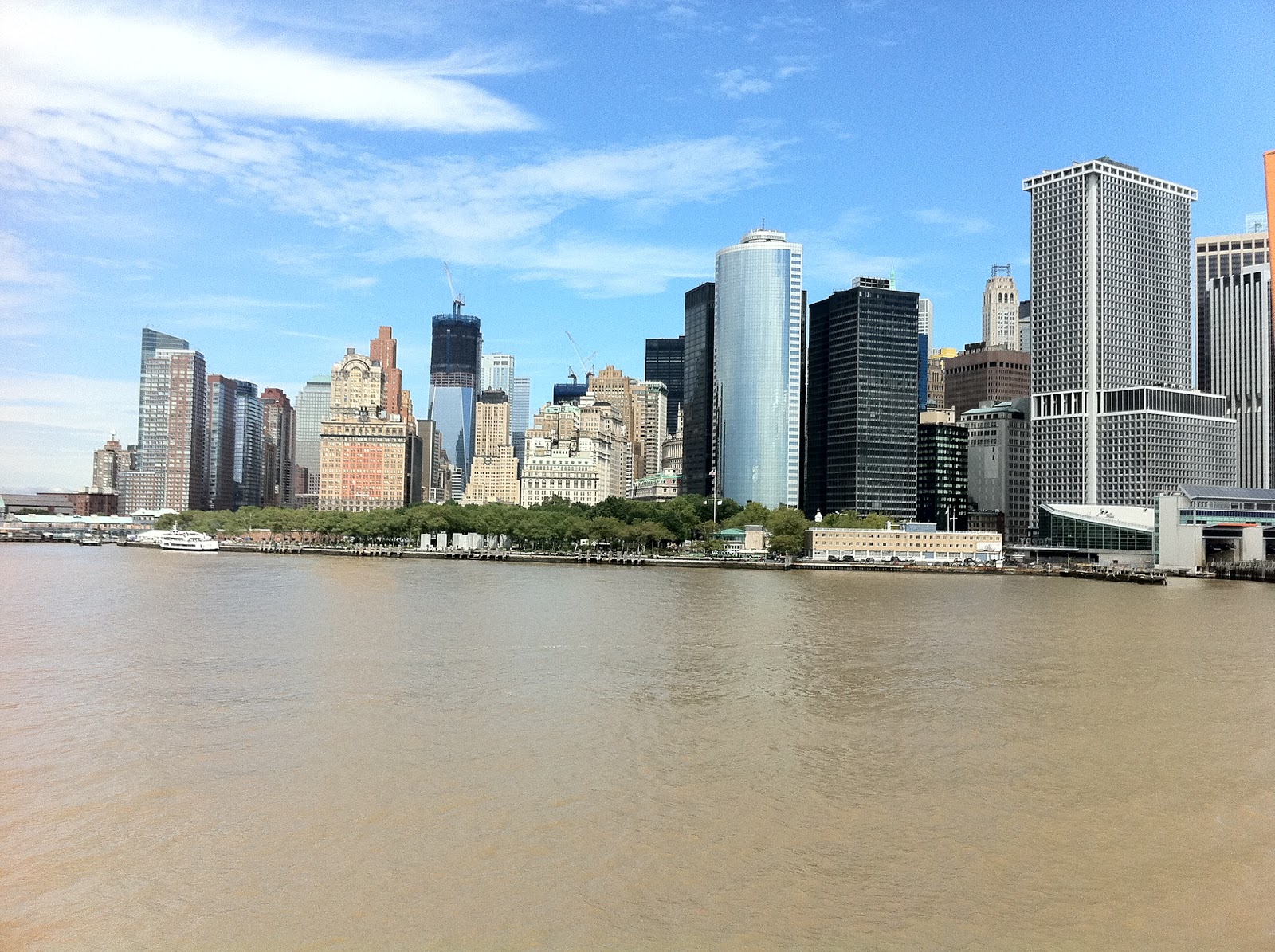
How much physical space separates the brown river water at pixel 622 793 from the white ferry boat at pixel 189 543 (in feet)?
461

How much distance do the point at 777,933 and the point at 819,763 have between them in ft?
36.2

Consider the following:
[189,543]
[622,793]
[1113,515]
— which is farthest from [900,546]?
[622,793]

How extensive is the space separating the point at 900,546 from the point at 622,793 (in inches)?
6294

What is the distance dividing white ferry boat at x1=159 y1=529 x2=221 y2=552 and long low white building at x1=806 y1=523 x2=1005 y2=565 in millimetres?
105129

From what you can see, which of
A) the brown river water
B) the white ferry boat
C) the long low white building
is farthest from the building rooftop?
the white ferry boat

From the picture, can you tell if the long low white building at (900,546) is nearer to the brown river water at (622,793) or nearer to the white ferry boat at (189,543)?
the white ferry boat at (189,543)

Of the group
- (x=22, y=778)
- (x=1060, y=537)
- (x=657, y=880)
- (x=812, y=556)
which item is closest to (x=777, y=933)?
(x=657, y=880)

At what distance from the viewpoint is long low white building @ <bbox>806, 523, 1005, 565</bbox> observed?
581ft

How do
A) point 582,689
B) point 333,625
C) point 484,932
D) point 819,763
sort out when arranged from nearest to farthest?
point 484,932 < point 819,763 < point 582,689 < point 333,625

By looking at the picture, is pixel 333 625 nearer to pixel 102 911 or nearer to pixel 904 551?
pixel 102 911

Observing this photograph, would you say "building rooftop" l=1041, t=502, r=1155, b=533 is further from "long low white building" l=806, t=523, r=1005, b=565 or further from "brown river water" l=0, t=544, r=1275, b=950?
"brown river water" l=0, t=544, r=1275, b=950

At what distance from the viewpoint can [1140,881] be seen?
2042 centimetres

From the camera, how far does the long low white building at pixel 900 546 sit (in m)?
177

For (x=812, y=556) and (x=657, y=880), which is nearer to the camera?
(x=657, y=880)
